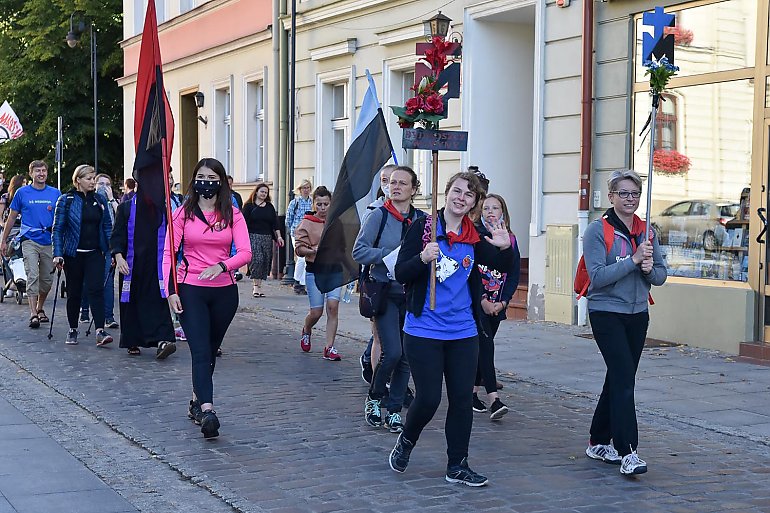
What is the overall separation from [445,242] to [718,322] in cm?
640

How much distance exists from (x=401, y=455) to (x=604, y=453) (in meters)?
1.30

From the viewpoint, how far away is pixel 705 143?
12.5m

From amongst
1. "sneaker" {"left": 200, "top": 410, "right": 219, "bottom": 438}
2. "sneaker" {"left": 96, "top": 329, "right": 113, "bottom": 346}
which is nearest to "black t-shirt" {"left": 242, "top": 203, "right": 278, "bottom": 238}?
"sneaker" {"left": 96, "top": 329, "right": 113, "bottom": 346}

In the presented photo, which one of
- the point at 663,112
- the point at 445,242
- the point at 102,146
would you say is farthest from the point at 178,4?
the point at 445,242

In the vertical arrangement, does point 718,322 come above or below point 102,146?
below

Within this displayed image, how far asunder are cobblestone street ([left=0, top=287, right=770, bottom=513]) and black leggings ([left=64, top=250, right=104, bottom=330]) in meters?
1.53

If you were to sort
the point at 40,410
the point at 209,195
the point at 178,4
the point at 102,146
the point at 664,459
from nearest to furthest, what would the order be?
the point at 664,459
the point at 209,195
the point at 40,410
the point at 178,4
the point at 102,146

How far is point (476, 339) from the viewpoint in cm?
632

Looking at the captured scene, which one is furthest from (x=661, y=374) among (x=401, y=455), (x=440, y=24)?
(x=440, y=24)

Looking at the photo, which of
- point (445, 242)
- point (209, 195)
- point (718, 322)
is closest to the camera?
point (445, 242)

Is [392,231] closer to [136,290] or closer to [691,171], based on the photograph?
[136,290]

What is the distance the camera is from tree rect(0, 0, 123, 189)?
37500 millimetres

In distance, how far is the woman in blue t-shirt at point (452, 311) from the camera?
624 centimetres

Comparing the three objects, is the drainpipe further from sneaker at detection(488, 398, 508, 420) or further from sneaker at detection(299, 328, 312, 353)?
sneaker at detection(488, 398, 508, 420)
